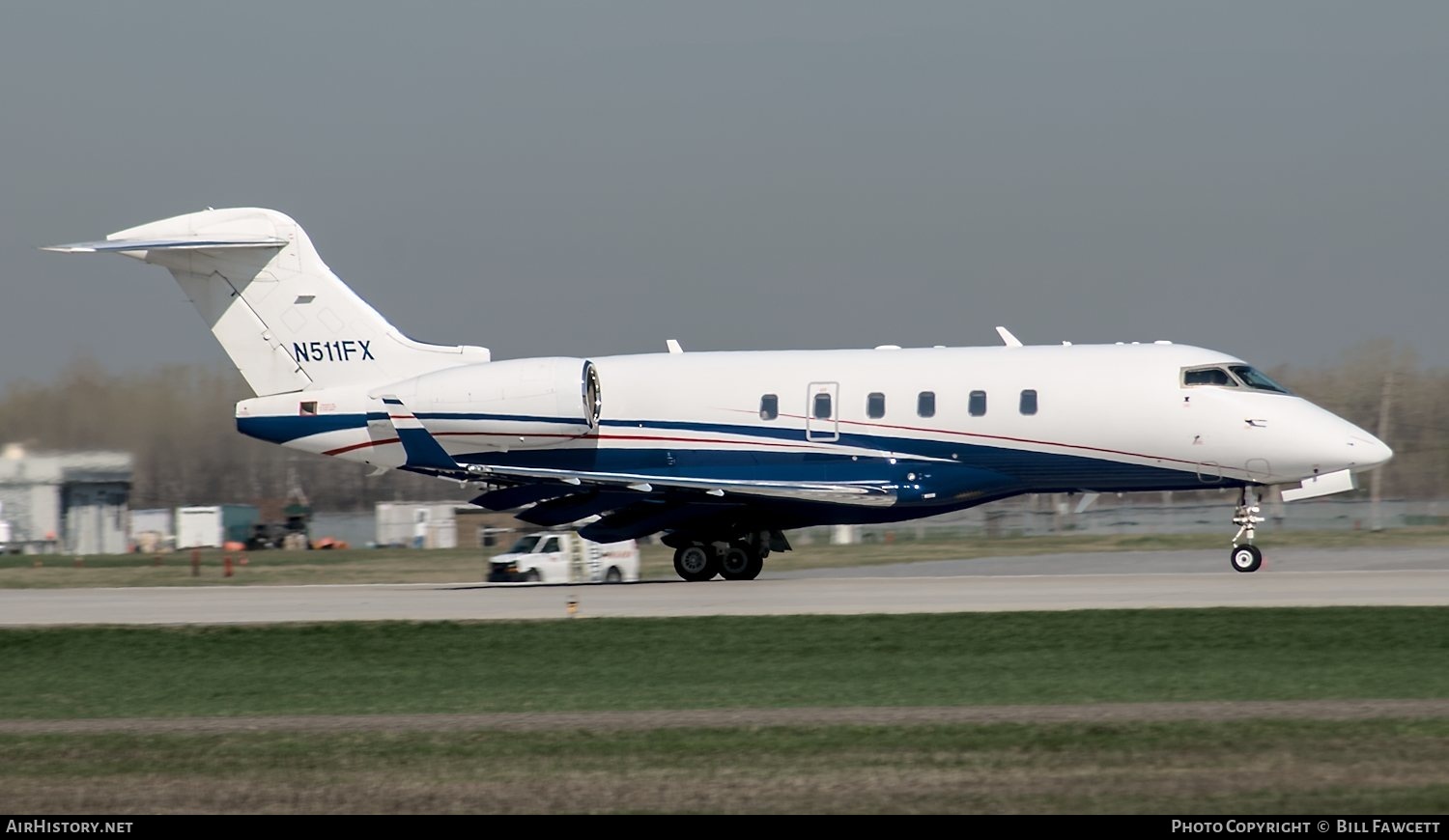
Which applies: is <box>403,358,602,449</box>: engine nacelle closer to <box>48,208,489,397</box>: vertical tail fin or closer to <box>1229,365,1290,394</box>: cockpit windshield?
<box>48,208,489,397</box>: vertical tail fin

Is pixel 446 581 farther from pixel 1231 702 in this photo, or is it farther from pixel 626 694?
pixel 1231 702

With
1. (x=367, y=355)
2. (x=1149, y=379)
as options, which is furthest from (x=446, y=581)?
(x=1149, y=379)

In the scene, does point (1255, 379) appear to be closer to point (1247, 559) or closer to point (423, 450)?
point (1247, 559)

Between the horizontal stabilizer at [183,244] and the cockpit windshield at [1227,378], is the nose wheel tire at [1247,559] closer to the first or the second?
the cockpit windshield at [1227,378]

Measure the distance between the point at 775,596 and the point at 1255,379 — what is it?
8679 millimetres

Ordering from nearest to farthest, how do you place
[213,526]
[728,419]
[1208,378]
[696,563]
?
Result: [1208,378] → [728,419] → [696,563] → [213,526]

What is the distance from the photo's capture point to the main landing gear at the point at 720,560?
2869cm

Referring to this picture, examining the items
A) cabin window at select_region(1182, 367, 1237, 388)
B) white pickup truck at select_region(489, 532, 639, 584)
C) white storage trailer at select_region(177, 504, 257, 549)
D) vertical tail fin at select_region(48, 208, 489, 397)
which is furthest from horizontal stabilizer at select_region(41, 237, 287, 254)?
white storage trailer at select_region(177, 504, 257, 549)

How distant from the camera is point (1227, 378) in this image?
26047 mm

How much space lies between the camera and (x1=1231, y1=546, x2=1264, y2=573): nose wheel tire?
2538cm

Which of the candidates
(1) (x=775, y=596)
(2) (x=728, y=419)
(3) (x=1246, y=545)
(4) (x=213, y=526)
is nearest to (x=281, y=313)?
(2) (x=728, y=419)

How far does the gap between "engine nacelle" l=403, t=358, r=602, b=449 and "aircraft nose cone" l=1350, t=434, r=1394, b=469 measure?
12.4 metres

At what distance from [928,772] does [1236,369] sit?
17.6m
